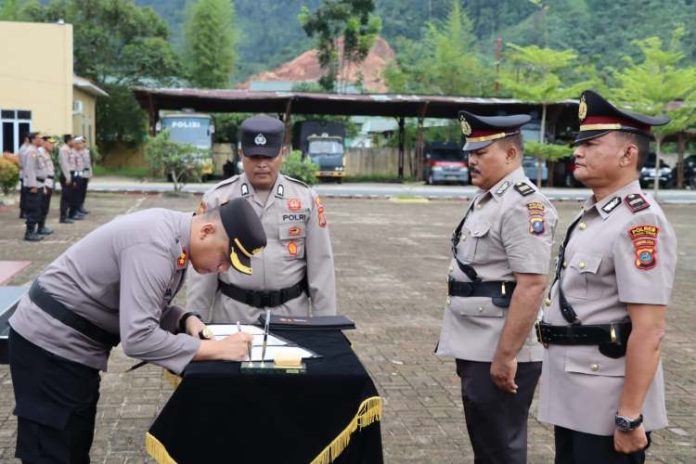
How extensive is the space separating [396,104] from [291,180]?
3126cm

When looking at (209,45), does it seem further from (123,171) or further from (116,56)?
(123,171)

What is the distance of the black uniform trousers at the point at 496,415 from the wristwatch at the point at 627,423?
74cm

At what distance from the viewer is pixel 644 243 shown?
2.59 meters

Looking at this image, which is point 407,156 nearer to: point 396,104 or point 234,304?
point 396,104

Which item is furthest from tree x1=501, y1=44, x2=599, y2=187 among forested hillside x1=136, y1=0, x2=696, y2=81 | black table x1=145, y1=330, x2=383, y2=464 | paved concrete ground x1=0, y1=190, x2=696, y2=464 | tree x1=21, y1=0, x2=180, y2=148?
black table x1=145, y1=330, x2=383, y2=464

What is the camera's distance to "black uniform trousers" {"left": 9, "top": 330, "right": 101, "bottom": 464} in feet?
9.21

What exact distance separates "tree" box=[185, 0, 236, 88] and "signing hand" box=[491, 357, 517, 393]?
48.6 metres

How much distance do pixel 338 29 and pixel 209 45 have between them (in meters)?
8.04

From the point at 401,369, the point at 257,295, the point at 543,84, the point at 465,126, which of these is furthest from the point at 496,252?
the point at 543,84

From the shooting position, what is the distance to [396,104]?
34875 millimetres

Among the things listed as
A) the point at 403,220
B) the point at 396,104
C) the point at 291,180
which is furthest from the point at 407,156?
the point at 291,180

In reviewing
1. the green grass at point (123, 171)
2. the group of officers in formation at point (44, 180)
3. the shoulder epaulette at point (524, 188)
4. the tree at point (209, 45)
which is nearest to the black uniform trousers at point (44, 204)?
the group of officers in formation at point (44, 180)

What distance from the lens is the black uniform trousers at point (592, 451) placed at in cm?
265

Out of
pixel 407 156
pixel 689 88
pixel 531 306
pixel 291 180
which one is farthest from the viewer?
pixel 407 156
